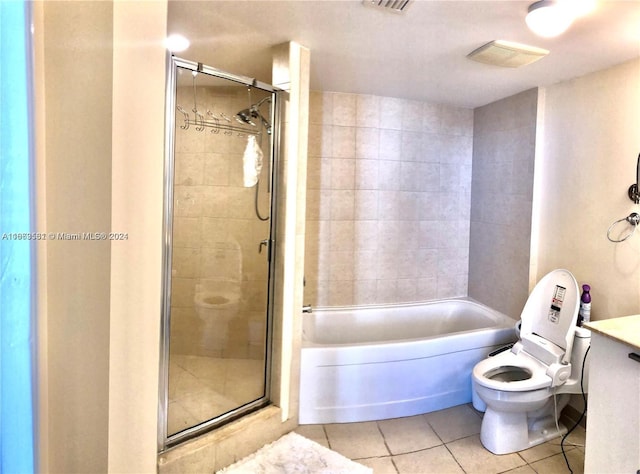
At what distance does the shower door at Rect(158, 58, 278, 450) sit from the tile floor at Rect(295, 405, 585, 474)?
579 mm

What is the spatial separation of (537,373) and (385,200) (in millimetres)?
1639

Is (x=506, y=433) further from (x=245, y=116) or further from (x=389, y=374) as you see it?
(x=245, y=116)

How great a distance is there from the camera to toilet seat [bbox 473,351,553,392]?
6.49 ft

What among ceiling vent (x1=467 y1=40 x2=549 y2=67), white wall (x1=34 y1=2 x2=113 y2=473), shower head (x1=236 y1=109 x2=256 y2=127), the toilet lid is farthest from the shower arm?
white wall (x1=34 y1=2 x2=113 y2=473)

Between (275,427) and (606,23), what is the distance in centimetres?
270

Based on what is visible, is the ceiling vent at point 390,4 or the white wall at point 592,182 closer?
the ceiling vent at point 390,4

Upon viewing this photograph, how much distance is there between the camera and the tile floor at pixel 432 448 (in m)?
1.97

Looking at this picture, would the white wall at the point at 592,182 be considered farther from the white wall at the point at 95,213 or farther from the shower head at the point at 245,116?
the white wall at the point at 95,213

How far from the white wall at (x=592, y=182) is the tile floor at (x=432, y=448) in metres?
0.92

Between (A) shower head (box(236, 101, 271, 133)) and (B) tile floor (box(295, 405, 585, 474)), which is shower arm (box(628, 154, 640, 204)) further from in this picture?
(A) shower head (box(236, 101, 271, 133))

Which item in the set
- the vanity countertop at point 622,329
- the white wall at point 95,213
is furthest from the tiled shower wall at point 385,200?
the white wall at point 95,213

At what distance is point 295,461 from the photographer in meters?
1.94

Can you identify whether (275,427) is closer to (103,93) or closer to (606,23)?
(103,93)

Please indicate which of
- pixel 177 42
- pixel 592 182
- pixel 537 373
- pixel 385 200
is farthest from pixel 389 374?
pixel 177 42
